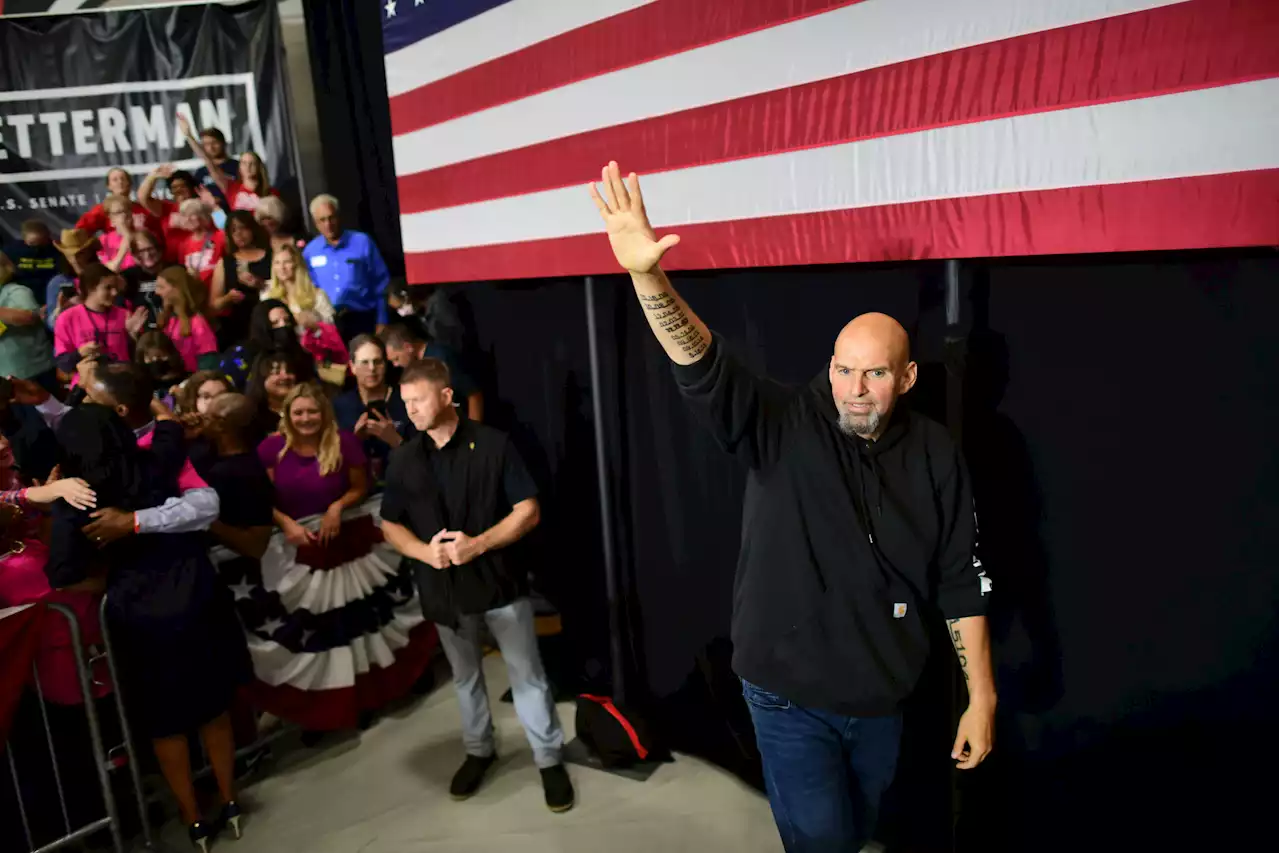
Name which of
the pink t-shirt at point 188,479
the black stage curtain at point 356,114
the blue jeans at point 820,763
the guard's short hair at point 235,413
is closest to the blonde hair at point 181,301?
the black stage curtain at point 356,114

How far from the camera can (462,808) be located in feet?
10.6

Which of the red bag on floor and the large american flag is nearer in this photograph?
the large american flag

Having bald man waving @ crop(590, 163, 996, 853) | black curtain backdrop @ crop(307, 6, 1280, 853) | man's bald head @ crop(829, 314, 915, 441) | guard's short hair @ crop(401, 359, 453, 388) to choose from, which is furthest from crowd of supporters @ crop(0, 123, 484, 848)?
man's bald head @ crop(829, 314, 915, 441)

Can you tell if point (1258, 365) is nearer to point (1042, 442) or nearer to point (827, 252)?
point (1042, 442)

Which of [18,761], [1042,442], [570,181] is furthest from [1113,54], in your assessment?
[18,761]

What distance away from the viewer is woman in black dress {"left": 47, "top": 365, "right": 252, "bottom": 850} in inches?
107

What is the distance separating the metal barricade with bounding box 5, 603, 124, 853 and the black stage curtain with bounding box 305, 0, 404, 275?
334cm

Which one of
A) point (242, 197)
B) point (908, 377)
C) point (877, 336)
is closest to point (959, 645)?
point (908, 377)

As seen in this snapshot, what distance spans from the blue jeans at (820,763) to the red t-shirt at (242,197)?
5509mm

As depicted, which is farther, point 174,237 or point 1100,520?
point 174,237

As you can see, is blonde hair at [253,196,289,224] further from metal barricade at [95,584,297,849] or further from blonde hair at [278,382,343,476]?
metal barricade at [95,584,297,849]

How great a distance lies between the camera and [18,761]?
9.23 feet

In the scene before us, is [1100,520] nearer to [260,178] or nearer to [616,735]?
[616,735]

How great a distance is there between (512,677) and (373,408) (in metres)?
1.50
